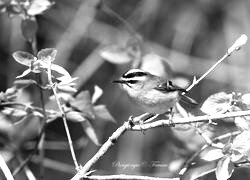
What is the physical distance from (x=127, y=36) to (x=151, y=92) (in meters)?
1.46

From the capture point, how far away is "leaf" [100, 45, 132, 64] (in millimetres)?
3189

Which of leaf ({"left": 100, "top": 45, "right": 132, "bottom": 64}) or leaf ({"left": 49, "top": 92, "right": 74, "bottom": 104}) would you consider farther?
leaf ({"left": 100, "top": 45, "right": 132, "bottom": 64})

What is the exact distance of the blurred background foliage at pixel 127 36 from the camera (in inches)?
184

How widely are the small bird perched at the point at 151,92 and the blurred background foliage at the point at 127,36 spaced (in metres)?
1.21

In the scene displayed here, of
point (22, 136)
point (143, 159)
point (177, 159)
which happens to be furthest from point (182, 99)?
point (143, 159)

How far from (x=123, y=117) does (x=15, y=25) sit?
1.39m

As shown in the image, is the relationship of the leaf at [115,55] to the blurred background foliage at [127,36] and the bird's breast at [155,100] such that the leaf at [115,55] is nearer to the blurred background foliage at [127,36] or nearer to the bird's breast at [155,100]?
the bird's breast at [155,100]

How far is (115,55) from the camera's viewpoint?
3.19 m

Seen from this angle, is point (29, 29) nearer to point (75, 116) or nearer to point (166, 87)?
point (75, 116)

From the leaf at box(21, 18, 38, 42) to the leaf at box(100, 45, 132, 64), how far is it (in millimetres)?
544

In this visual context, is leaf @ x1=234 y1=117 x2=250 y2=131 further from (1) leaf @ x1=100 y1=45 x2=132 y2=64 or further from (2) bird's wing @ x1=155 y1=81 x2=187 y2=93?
(1) leaf @ x1=100 y1=45 x2=132 y2=64

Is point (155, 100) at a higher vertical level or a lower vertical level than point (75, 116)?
higher

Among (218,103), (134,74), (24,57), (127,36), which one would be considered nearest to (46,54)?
(24,57)

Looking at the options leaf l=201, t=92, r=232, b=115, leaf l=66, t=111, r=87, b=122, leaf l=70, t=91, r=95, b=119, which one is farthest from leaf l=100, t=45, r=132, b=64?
leaf l=201, t=92, r=232, b=115
